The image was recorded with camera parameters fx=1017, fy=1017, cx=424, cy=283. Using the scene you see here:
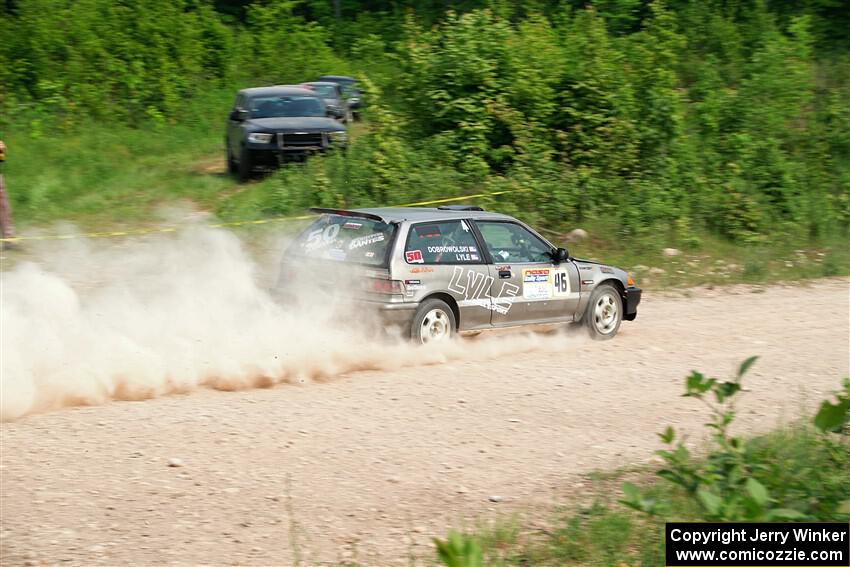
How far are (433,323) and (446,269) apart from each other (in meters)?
0.57

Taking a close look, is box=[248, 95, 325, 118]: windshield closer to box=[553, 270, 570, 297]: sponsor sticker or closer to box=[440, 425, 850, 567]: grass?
box=[553, 270, 570, 297]: sponsor sticker

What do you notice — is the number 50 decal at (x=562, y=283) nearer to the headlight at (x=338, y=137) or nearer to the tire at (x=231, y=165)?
the headlight at (x=338, y=137)

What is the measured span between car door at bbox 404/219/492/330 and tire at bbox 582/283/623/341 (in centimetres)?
156

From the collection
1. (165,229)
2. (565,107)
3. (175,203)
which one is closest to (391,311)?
(165,229)

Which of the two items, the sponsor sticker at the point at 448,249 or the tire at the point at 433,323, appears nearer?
the tire at the point at 433,323

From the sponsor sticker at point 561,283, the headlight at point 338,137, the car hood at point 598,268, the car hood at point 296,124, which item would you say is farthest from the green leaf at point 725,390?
the car hood at point 296,124

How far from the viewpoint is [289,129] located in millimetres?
19531

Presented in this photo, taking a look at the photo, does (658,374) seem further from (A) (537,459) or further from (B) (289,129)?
(B) (289,129)

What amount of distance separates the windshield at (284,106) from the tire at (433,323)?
1154cm

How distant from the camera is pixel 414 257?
10.2 metres

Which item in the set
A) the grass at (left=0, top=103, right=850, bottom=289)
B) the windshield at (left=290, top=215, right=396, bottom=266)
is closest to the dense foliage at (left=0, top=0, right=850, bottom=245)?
the grass at (left=0, top=103, right=850, bottom=289)

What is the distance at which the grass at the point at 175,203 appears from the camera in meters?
17.0

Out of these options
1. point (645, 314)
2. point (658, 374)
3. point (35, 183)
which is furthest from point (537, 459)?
point (35, 183)

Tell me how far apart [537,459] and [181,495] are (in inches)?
96.2
